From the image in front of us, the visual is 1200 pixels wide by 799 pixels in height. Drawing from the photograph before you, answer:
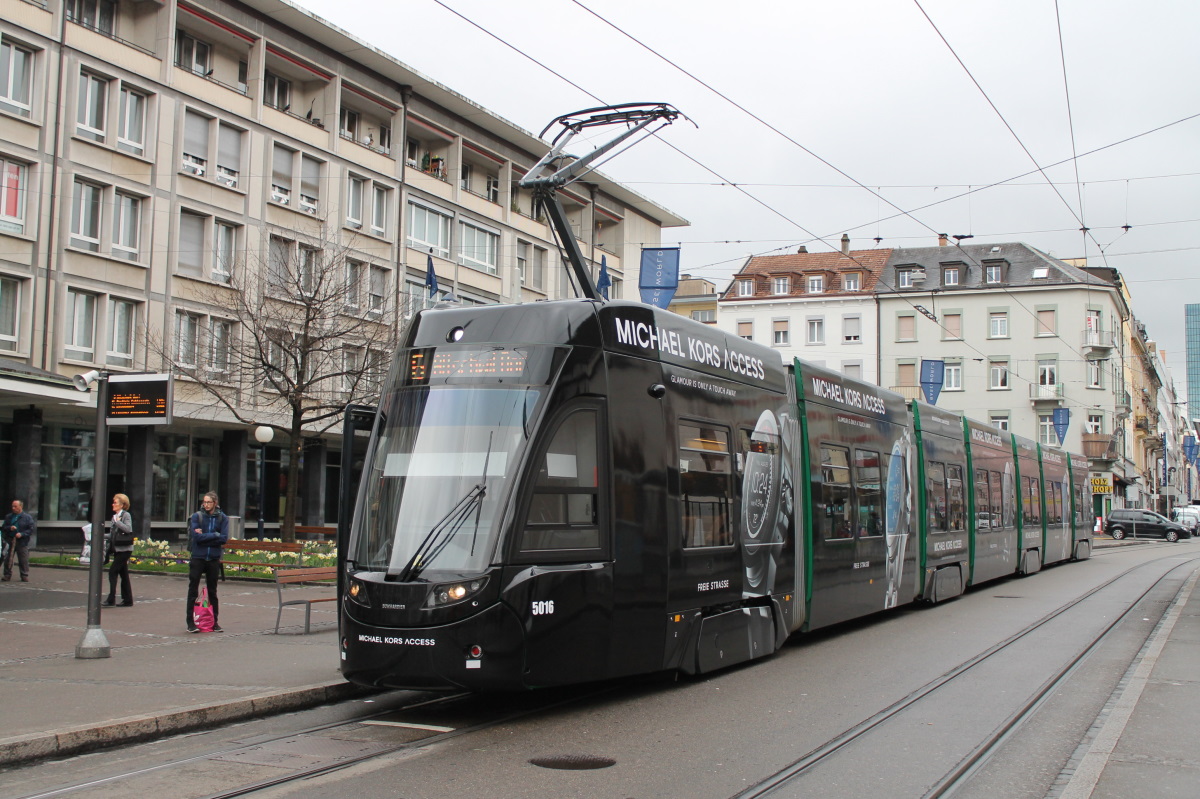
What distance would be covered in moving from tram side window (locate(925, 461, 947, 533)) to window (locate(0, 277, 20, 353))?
76.9 feet

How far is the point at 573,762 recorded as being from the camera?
733 centimetres

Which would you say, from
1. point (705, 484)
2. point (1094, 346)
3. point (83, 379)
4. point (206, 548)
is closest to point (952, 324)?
point (1094, 346)

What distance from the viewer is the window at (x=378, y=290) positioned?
33.3m

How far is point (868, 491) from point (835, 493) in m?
1.39

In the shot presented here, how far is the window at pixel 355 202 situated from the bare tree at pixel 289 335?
2.01 metres

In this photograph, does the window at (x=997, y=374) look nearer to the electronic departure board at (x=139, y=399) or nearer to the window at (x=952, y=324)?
the window at (x=952, y=324)

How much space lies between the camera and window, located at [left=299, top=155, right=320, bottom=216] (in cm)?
3853

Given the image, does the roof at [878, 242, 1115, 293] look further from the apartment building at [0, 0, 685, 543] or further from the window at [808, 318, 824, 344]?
the apartment building at [0, 0, 685, 543]

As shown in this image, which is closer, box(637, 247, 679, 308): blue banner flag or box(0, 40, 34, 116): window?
box(637, 247, 679, 308): blue banner flag

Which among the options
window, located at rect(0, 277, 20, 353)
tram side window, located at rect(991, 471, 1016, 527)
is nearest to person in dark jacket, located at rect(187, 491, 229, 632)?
tram side window, located at rect(991, 471, 1016, 527)

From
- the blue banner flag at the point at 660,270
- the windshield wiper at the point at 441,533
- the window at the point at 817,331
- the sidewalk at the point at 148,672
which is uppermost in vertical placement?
the window at the point at 817,331

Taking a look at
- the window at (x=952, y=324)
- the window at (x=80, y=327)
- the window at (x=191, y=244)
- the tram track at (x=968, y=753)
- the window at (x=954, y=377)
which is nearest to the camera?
the tram track at (x=968, y=753)

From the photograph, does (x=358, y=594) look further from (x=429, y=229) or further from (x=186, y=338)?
(x=429, y=229)

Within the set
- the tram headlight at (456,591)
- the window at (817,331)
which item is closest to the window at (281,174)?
the tram headlight at (456,591)
